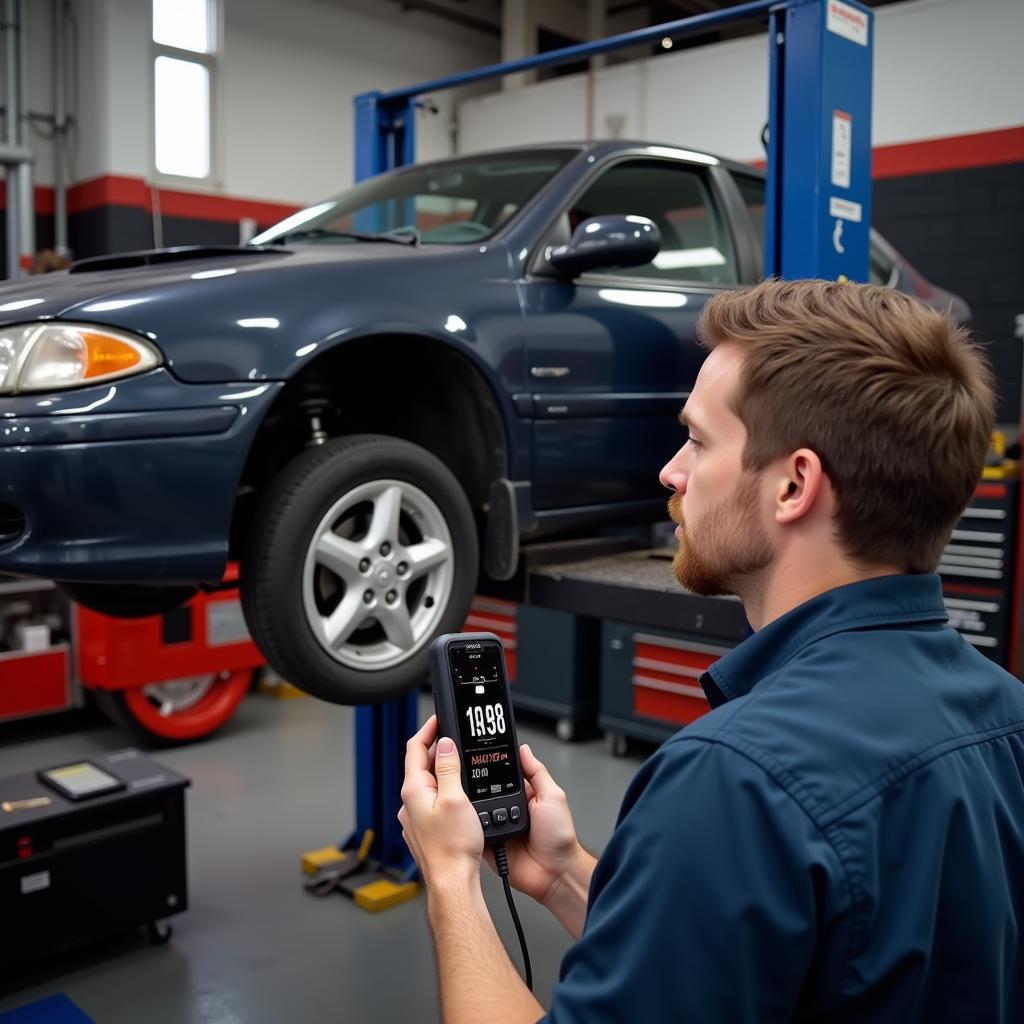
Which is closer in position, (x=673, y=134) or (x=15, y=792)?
(x=15, y=792)

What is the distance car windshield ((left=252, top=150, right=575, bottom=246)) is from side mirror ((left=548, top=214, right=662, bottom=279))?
240mm

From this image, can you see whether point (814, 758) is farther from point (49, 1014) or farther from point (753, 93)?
point (753, 93)

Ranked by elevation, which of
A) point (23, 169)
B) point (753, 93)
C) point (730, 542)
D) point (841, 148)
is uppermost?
point (753, 93)

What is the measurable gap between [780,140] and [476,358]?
3.01 feet

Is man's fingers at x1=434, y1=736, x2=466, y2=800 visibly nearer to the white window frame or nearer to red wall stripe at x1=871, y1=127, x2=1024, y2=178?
red wall stripe at x1=871, y1=127, x2=1024, y2=178

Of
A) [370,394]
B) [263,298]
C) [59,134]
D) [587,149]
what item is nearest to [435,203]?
[587,149]

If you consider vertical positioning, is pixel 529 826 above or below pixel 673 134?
below

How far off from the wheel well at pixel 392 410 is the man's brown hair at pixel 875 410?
1481 millimetres

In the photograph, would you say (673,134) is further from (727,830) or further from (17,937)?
(727,830)

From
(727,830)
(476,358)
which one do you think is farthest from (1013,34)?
(727,830)

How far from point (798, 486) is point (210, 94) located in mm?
7660

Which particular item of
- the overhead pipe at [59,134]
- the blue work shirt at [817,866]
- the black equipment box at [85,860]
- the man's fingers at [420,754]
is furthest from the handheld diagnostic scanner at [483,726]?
the overhead pipe at [59,134]

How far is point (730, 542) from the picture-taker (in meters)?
1.03

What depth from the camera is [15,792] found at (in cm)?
364
